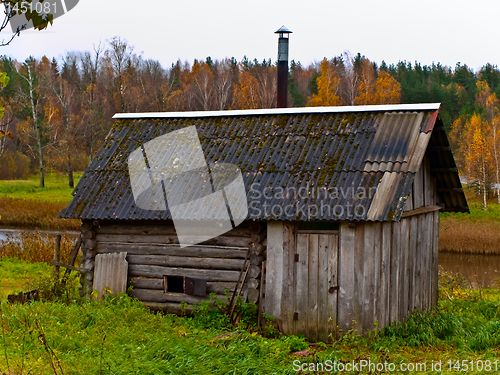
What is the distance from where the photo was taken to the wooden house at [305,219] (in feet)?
28.4

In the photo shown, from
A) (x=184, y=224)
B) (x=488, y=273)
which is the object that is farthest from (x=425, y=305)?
(x=488, y=273)

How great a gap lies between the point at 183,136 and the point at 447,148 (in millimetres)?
5343

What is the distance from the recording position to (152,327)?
8602 millimetres

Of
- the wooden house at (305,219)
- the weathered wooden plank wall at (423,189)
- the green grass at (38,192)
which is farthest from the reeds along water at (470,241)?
the green grass at (38,192)

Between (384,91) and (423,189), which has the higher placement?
(384,91)

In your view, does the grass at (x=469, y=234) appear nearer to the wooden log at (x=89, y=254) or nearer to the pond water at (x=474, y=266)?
the pond water at (x=474, y=266)

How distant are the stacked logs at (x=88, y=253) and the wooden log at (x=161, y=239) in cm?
15

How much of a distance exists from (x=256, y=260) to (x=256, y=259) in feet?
0.06

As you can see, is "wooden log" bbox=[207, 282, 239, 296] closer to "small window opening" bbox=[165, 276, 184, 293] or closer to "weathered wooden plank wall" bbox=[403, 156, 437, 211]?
"small window opening" bbox=[165, 276, 184, 293]

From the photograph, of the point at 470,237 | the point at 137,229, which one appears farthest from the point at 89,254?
the point at 470,237

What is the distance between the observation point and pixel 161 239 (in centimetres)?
995

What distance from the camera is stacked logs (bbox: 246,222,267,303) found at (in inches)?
365

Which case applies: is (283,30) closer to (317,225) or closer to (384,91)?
(317,225)

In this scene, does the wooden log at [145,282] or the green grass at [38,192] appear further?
the green grass at [38,192]
